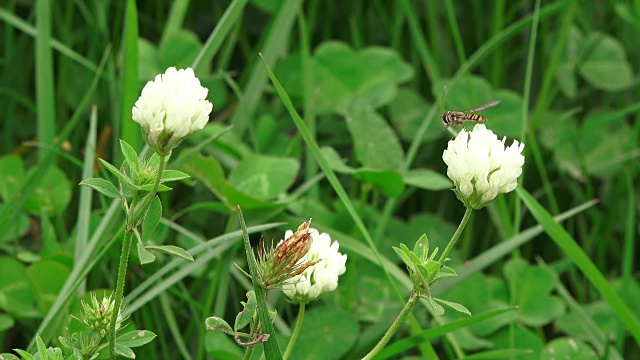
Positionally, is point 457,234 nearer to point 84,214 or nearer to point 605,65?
point 84,214

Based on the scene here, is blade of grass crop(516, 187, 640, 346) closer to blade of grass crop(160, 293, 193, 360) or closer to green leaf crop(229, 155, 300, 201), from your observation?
green leaf crop(229, 155, 300, 201)

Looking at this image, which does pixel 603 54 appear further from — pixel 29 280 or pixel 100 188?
pixel 100 188

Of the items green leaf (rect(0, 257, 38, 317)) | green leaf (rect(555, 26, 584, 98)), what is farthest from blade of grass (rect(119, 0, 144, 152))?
green leaf (rect(555, 26, 584, 98))

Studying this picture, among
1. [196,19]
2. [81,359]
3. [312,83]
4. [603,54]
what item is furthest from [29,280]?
[603,54]

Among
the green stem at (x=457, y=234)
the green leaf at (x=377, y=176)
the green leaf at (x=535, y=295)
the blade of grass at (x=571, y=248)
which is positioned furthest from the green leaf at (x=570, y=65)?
the green stem at (x=457, y=234)

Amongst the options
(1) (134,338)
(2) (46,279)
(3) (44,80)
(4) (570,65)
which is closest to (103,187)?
(1) (134,338)

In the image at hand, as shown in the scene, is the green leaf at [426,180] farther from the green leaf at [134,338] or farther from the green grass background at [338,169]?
the green leaf at [134,338]

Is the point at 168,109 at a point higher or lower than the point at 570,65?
lower

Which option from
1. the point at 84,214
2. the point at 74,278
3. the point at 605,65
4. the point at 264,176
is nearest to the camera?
Result: the point at 74,278
